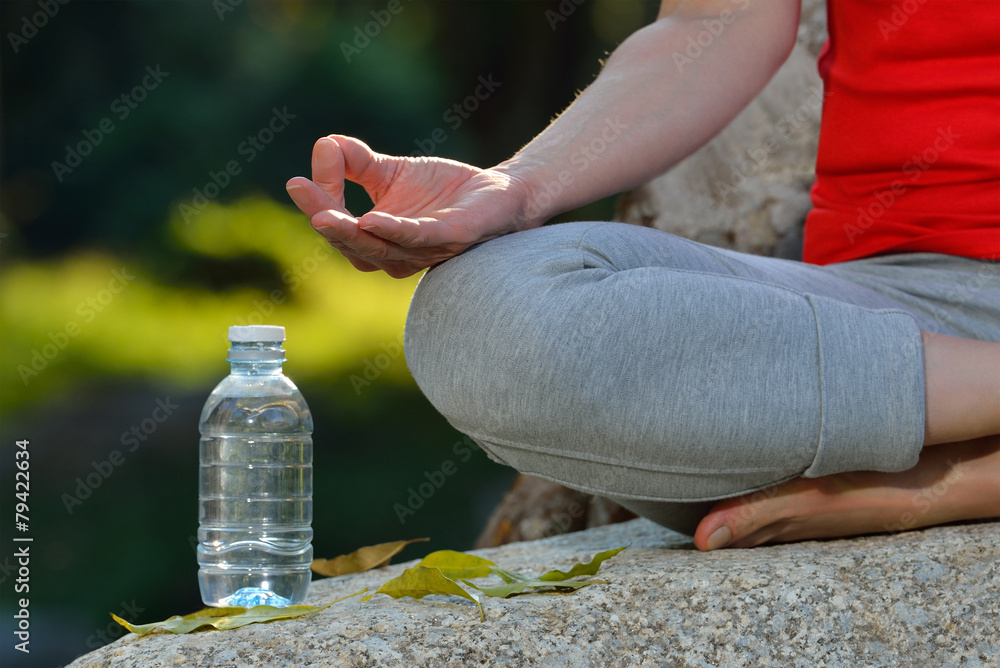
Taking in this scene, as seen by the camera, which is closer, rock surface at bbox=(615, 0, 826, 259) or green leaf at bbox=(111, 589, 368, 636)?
green leaf at bbox=(111, 589, 368, 636)

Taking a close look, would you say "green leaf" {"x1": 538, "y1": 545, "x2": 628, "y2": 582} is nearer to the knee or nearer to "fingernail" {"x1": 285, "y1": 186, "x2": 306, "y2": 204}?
the knee

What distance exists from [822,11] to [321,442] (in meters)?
3.38

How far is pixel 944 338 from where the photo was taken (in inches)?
38.3

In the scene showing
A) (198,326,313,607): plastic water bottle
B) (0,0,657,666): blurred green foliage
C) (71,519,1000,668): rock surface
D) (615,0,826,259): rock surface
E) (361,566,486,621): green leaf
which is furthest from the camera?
(0,0,657,666): blurred green foliage

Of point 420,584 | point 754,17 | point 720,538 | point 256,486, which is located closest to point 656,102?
point 754,17

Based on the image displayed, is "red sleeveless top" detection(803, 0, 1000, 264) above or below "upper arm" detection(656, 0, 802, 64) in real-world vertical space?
below

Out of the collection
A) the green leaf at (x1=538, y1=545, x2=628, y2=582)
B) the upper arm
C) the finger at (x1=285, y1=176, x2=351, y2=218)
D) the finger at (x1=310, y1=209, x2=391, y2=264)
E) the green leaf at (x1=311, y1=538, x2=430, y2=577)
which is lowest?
the green leaf at (x1=311, y1=538, x2=430, y2=577)

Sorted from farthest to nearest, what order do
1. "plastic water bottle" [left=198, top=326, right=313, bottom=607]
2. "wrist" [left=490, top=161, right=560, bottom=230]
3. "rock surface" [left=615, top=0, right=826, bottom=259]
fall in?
"rock surface" [left=615, top=0, right=826, bottom=259]
"plastic water bottle" [left=198, top=326, right=313, bottom=607]
"wrist" [left=490, top=161, right=560, bottom=230]

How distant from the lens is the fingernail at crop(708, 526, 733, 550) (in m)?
1.04

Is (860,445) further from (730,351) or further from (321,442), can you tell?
(321,442)

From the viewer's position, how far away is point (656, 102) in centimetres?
116

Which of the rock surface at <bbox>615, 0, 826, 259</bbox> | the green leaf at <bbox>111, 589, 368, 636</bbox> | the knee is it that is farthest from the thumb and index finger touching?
the rock surface at <bbox>615, 0, 826, 259</bbox>

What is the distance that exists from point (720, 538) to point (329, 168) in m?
0.57

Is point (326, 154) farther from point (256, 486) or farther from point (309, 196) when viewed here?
point (256, 486)
